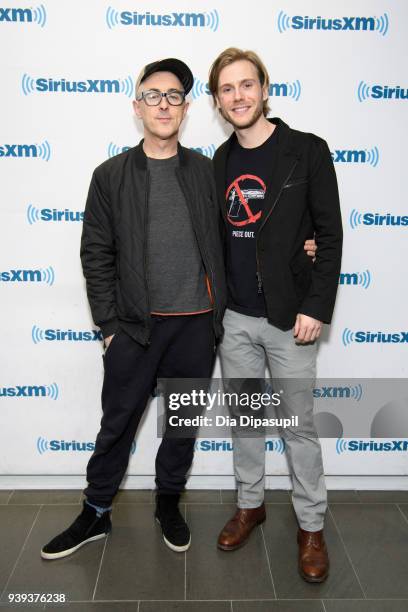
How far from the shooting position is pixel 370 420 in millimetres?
2842

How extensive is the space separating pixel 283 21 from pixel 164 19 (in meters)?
0.49

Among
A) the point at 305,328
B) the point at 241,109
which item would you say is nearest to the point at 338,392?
the point at 305,328

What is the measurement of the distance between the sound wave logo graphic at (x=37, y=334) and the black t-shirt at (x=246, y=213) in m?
0.97

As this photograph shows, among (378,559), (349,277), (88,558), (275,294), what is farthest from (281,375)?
(88,558)

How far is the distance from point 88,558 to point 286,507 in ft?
3.07

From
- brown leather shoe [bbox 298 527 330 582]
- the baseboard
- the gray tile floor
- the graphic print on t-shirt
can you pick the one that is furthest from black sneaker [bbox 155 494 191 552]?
the graphic print on t-shirt

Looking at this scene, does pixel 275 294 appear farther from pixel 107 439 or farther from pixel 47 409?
pixel 47 409

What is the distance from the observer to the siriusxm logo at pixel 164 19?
7.84 ft

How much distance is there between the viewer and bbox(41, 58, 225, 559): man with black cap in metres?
2.12

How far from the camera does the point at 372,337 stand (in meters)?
2.73

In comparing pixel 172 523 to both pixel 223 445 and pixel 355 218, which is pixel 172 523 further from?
pixel 355 218

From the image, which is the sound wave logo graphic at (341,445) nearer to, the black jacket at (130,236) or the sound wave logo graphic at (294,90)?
the black jacket at (130,236)

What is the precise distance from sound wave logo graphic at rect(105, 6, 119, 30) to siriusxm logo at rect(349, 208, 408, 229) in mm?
1276

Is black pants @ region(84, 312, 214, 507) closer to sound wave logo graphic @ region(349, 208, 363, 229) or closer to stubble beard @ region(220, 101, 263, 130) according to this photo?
stubble beard @ region(220, 101, 263, 130)
